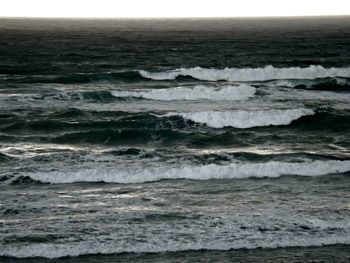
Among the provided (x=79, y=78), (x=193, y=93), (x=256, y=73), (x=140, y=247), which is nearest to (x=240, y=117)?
(x=193, y=93)

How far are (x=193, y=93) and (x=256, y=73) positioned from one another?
1078 centimetres

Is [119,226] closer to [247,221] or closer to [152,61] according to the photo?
[247,221]

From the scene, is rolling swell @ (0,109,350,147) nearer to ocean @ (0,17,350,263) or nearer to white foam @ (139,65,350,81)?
ocean @ (0,17,350,263)

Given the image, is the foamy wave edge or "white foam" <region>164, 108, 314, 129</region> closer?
the foamy wave edge

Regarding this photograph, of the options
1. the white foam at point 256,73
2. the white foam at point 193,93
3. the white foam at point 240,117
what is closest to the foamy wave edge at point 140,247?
the white foam at point 240,117

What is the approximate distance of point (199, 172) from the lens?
1728 cm

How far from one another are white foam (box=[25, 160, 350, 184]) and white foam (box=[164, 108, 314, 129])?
694cm

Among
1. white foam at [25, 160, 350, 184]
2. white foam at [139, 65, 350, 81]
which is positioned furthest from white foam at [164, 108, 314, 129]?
white foam at [139, 65, 350, 81]

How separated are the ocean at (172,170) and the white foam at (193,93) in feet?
0.23

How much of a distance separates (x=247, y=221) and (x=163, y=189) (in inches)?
142

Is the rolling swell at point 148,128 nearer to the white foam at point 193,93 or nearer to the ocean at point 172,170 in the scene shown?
the ocean at point 172,170

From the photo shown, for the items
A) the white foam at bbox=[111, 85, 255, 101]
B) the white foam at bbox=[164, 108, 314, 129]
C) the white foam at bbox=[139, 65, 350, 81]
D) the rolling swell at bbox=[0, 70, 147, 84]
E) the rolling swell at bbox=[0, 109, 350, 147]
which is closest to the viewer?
the rolling swell at bbox=[0, 109, 350, 147]

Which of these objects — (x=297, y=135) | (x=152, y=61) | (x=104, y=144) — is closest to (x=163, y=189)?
(x=104, y=144)

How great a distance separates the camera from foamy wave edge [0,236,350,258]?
36.8 feet
